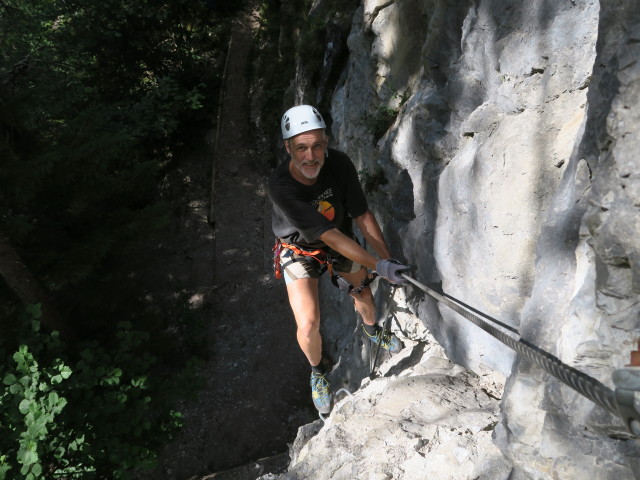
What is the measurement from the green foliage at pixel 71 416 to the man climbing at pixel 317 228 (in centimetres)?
212

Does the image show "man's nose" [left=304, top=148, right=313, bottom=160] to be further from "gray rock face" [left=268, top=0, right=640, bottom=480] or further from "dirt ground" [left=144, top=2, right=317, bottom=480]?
"dirt ground" [left=144, top=2, right=317, bottom=480]

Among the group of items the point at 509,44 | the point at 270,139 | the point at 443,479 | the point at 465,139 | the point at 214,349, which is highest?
the point at 270,139

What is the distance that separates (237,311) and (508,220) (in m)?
7.59

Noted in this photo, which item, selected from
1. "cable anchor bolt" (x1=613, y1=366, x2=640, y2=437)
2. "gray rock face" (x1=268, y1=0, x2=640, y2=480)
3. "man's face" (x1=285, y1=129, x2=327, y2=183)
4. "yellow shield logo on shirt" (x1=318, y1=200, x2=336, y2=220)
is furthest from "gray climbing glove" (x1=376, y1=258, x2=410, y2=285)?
"cable anchor bolt" (x1=613, y1=366, x2=640, y2=437)

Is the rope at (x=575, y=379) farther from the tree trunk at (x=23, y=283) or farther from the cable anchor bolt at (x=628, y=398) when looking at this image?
the tree trunk at (x=23, y=283)

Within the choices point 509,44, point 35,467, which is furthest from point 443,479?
point 35,467

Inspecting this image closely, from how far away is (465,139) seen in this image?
365 cm

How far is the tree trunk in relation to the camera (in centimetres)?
609

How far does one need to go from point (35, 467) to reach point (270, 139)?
9.55 m

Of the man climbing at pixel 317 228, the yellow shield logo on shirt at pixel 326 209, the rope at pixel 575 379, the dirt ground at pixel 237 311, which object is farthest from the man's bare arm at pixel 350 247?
the dirt ground at pixel 237 311

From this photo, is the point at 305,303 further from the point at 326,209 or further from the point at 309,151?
the point at 309,151

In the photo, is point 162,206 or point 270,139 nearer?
point 162,206

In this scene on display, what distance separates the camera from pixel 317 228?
3.61 m

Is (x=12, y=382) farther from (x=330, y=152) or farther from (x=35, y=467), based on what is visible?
Result: (x=330, y=152)
